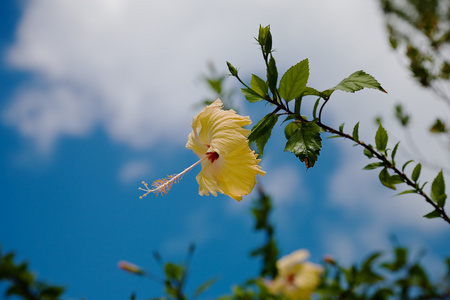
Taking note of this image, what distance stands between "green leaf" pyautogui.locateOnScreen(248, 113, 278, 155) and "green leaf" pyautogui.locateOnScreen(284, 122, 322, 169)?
2.6 inches

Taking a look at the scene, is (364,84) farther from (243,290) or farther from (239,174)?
(243,290)

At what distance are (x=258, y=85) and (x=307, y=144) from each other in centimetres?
21

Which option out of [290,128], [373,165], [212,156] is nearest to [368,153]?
[373,165]

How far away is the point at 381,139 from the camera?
1136mm

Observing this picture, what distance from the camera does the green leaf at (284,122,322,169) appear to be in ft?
2.94

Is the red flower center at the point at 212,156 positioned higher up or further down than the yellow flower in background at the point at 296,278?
further down

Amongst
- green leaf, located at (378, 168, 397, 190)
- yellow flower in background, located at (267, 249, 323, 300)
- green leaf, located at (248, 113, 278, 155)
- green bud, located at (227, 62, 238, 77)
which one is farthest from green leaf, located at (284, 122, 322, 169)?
yellow flower in background, located at (267, 249, 323, 300)

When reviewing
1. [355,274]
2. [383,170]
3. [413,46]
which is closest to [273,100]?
[383,170]

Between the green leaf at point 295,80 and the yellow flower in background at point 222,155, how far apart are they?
13cm

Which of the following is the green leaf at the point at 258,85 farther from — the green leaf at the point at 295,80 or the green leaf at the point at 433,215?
the green leaf at the point at 433,215

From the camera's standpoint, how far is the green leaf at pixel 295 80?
3.14ft

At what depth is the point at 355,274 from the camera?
90.6 inches

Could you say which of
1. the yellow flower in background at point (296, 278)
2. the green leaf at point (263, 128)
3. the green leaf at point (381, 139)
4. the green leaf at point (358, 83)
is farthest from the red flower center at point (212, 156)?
the yellow flower in background at point (296, 278)

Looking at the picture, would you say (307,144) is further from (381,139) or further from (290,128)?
(381,139)
